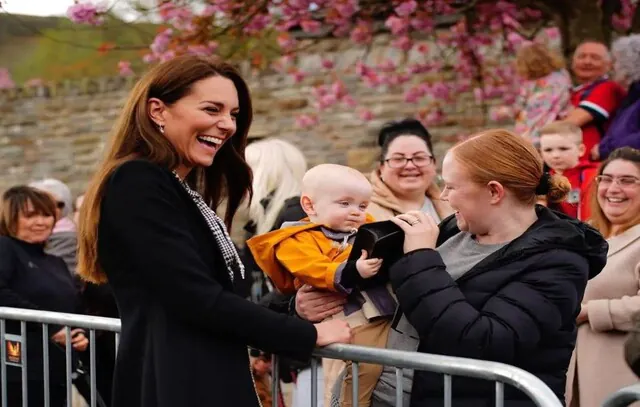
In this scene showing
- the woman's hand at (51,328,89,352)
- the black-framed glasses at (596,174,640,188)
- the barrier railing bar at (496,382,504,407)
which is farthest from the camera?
the woman's hand at (51,328,89,352)

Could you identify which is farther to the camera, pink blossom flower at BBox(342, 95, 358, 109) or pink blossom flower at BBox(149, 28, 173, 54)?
pink blossom flower at BBox(342, 95, 358, 109)

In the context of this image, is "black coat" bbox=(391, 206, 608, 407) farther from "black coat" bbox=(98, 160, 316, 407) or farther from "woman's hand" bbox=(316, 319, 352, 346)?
"black coat" bbox=(98, 160, 316, 407)

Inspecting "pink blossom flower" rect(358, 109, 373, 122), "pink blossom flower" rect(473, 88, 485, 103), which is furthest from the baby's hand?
"pink blossom flower" rect(358, 109, 373, 122)

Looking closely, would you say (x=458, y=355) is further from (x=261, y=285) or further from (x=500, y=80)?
(x=500, y=80)

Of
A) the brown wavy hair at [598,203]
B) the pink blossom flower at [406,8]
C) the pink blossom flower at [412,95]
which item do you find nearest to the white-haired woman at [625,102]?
the brown wavy hair at [598,203]

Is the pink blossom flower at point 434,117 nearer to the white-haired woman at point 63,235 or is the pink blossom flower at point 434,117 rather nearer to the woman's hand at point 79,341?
the white-haired woman at point 63,235

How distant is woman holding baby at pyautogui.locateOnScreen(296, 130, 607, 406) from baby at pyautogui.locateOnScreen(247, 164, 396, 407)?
0.39ft

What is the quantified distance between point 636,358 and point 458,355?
1.56 feet

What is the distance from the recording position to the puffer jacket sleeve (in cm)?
277

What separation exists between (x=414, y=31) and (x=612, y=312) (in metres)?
7.57

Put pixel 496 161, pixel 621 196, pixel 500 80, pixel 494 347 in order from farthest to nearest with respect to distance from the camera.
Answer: pixel 500 80, pixel 621 196, pixel 496 161, pixel 494 347

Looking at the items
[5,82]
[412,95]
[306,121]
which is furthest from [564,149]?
[5,82]

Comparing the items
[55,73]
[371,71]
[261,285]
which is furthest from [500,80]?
[55,73]

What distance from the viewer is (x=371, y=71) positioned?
12.3m
